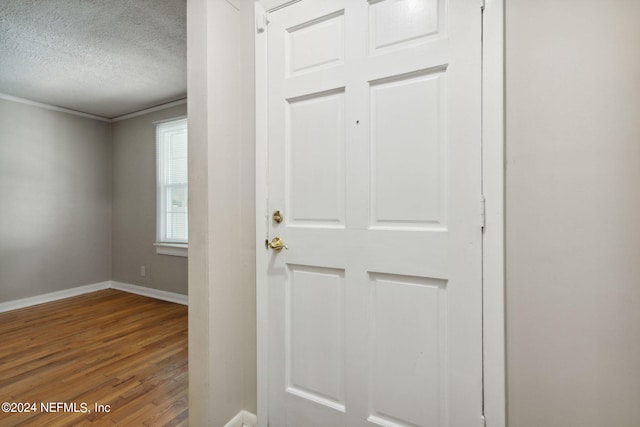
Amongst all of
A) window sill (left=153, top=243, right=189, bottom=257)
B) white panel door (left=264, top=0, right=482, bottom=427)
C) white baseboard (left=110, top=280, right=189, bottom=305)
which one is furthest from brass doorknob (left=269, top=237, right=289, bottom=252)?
white baseboard (left=110, top=280, right=189, bottom=305)

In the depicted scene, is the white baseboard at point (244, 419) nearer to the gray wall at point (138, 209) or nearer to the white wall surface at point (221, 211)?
the white wall surface at point (221, 211)

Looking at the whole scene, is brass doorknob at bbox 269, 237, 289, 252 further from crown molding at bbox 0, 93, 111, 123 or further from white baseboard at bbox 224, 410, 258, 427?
crown molding at bbox 0, 93, 111, 123

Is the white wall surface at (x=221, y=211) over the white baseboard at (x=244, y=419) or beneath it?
over

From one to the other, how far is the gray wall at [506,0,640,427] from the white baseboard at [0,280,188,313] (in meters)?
3.56

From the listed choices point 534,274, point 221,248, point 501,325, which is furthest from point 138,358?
point 534,274

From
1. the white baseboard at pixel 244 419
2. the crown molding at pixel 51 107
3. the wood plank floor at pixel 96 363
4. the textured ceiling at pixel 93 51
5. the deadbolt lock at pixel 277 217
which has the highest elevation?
the textured ceiling at pixel 93 51

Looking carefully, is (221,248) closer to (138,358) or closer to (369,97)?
(369,97)

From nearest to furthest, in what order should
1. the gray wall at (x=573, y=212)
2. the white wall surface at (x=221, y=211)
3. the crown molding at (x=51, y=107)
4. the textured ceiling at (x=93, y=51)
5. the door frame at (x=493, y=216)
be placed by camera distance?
1. the gray wall at (x=573, y=212)
2. the door frame at (x=493, y=216)
3. the white wall surface at (x=221, y=211)
4. the textured ceiling at (x=93, y=51)
5. the crown molding at (x=51, y=107)

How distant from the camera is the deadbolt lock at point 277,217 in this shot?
1357 mm

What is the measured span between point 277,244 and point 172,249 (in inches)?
113

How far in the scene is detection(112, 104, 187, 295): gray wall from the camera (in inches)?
148

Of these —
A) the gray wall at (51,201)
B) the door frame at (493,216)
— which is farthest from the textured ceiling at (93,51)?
the door frame at (493,216)

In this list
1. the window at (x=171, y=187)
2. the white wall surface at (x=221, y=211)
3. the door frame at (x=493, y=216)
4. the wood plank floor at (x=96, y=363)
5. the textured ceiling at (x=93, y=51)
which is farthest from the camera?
the window at (x=171, y=187)

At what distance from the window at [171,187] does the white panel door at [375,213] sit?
2.77 metres
